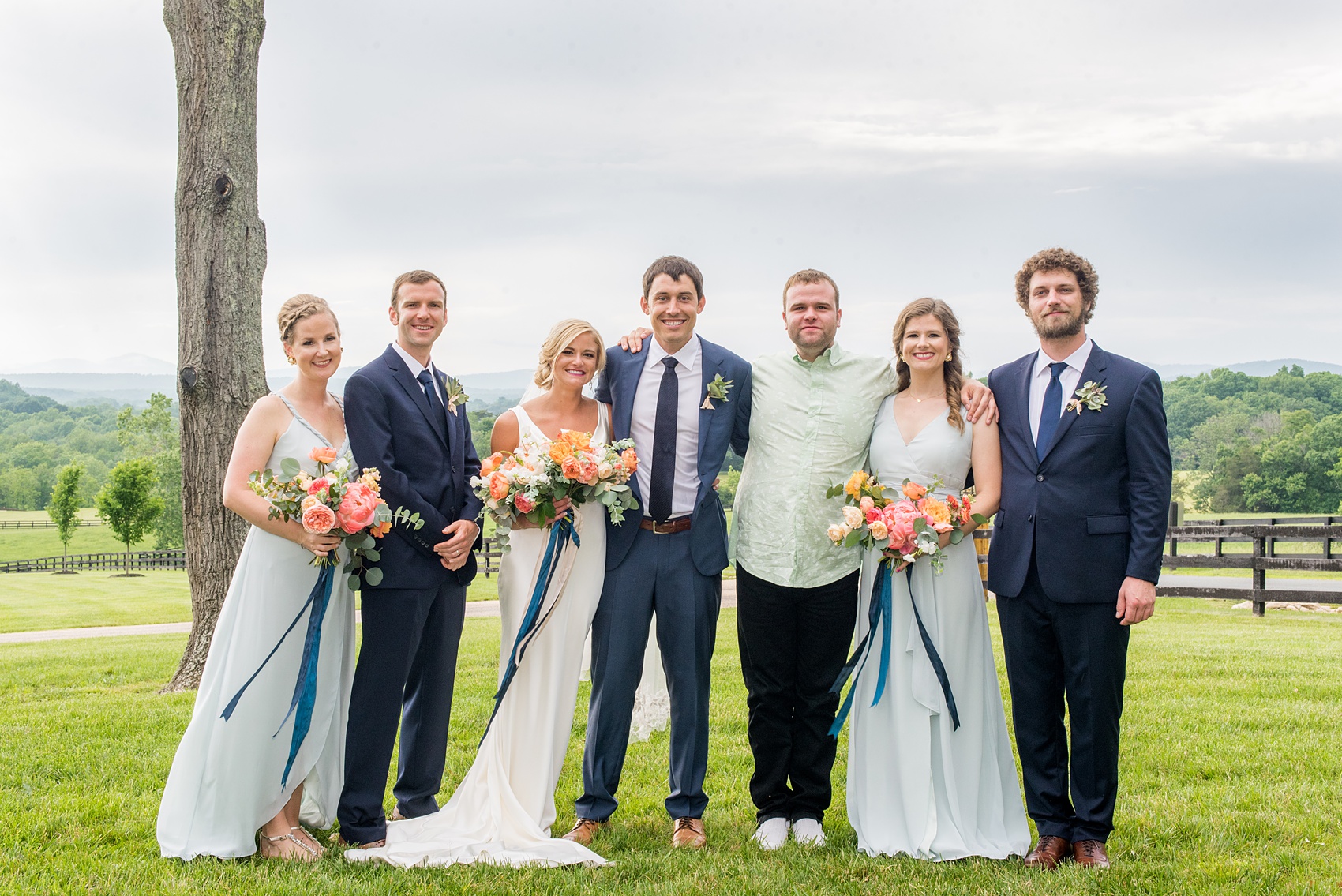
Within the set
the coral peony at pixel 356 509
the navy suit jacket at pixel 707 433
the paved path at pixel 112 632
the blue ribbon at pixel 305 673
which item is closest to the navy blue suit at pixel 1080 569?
the navy suit jacket at pixel 707 433

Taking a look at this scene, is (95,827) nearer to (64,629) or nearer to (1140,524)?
(1140,524)

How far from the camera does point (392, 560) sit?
16.0 feet

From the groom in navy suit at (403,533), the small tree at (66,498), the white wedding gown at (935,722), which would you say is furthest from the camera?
the small tree at (66,498)

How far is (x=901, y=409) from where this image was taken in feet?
17.4

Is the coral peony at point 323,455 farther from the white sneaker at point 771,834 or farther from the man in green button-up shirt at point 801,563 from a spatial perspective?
the white sneaker at point 771,834

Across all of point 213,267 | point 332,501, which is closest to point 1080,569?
point 332,501

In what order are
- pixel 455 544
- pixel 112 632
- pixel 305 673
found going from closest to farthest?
pixel 305 673 < pixel 455 544 < pixel 112 632

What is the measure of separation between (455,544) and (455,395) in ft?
2.69

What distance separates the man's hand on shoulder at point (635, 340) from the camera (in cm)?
551

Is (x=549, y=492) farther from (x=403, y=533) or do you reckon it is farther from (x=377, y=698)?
(x=377, y=698)

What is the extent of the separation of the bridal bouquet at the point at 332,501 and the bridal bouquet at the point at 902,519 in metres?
2.19

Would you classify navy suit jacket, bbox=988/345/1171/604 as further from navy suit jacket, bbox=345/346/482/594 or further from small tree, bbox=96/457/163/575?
small tree, bbox=96/457/163/575

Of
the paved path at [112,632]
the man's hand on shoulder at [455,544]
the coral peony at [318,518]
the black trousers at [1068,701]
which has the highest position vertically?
the coral peony at [318,518]

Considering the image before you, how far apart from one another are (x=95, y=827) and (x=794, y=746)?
388cm
